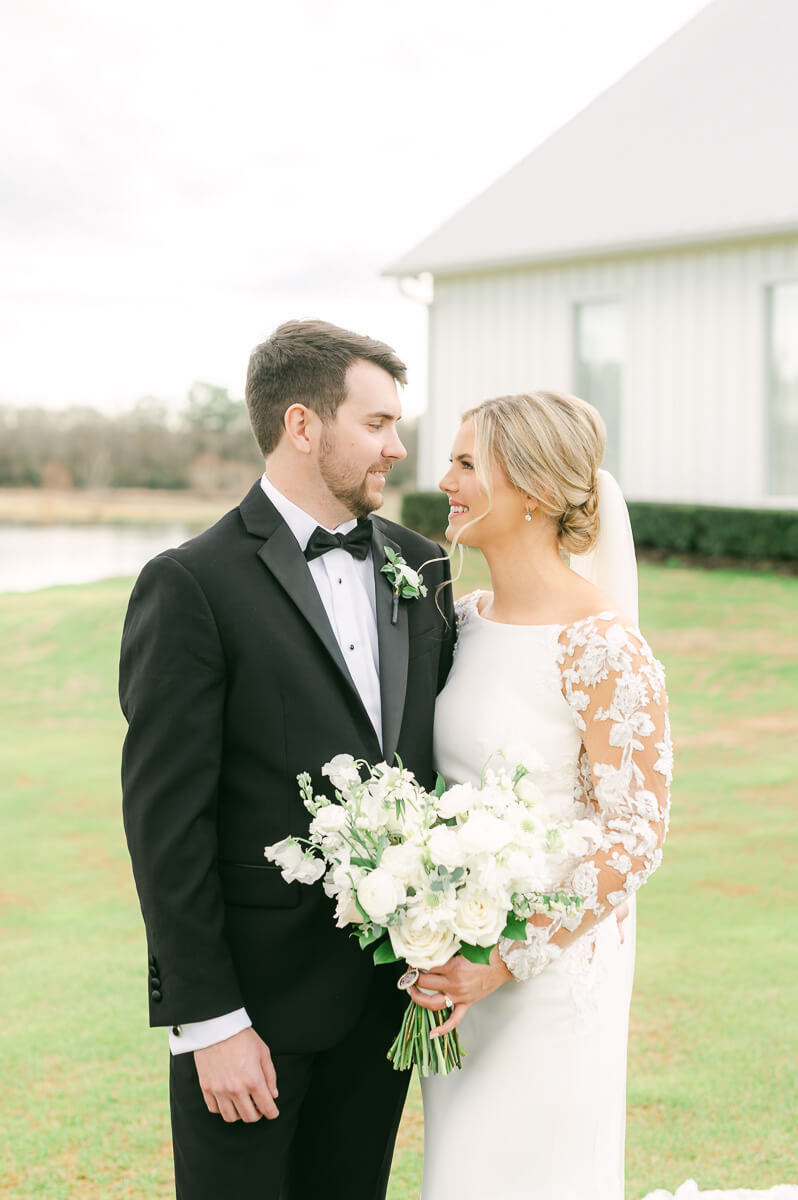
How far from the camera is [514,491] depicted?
3.14 metres

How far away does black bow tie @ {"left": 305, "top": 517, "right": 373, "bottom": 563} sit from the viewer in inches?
114

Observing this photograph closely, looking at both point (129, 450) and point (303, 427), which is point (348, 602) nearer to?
point (303, 427)

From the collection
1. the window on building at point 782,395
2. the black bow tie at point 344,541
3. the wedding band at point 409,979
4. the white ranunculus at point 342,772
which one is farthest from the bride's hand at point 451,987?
the window on building at point 782,395

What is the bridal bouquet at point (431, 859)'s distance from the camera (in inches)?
94.2

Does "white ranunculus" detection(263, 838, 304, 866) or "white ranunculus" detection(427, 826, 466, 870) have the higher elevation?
"white ranunculus" detection(427, 826, 466, 870)

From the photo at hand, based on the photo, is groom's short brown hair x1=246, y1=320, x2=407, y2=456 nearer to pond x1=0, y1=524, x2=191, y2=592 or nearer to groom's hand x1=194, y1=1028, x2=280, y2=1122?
groom's hand x1=194, y1=1028, x2=280, y2=1122

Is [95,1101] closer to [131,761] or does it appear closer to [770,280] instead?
[131,761]

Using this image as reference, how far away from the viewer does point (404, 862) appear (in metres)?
2.40

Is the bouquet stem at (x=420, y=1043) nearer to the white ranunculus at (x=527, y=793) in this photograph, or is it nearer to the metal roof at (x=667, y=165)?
the white ranunculus at (x=527, y=793)

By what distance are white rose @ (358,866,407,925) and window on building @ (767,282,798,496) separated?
14.4 meters

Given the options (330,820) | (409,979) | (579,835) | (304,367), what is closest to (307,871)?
(330,820)

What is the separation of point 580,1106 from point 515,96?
20161 millimetres

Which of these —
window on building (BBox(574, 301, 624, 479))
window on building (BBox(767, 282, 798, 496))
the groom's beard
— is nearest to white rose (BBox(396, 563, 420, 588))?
the groom's beard

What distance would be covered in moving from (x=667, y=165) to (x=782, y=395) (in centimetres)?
390
